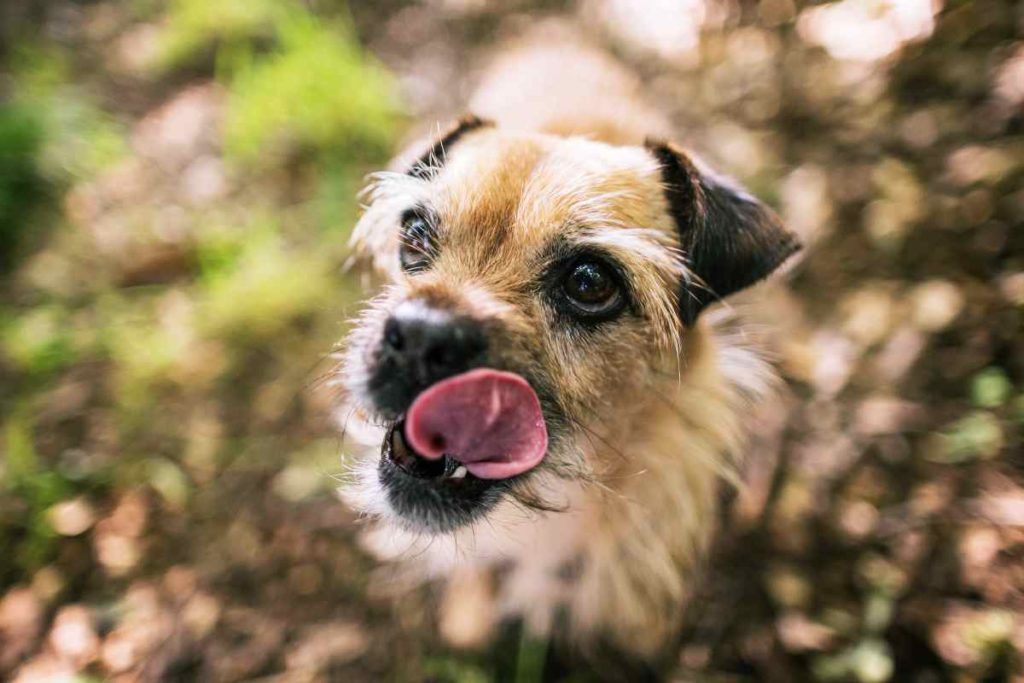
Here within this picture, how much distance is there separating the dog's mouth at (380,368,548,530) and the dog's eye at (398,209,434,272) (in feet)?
1.94

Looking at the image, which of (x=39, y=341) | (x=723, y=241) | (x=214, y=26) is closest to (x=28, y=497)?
(x=39, y=341)

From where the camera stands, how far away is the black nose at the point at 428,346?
157 centimetres

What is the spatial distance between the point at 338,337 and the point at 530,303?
1.75 m

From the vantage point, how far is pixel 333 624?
2.61m

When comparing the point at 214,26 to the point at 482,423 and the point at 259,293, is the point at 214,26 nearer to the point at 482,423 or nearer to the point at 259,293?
the point at 259,293

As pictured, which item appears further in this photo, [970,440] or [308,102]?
[308,102]

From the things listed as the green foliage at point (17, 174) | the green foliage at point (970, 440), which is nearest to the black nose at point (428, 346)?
the green foliage at point (970, 440)

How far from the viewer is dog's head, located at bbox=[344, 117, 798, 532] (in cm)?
160

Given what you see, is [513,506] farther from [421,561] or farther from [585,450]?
[421,561]

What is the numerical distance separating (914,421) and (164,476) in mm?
3343

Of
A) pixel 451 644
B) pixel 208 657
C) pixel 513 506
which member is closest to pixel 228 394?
pixel 208 657

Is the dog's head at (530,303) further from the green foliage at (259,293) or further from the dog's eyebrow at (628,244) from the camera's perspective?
the green foliage at (259,293)

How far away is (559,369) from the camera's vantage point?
1811mm

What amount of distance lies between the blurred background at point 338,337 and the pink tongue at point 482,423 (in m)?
1.27
